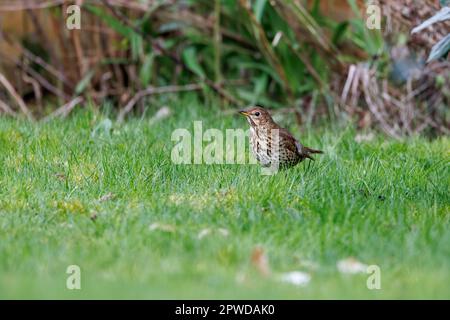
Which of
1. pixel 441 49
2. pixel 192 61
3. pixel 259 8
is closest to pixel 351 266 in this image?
pixel 441 49

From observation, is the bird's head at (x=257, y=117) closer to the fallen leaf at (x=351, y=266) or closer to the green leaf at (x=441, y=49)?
the green leaf at (x=441, y=49)

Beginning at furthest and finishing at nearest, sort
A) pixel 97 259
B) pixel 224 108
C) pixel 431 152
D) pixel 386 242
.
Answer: pixel 224 108 → pixel 431 152 → pixel 386 242 → pixel 97 259

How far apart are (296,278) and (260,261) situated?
224 mm

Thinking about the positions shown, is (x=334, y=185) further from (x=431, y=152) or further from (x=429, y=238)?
(x=431, y=152)

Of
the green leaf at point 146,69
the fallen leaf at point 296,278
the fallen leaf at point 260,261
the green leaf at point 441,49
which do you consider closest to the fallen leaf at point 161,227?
the fallen leaf at point 260,261

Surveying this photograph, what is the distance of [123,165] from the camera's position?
5535 mm

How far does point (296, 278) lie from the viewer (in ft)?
12.8

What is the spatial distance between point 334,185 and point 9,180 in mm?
1961

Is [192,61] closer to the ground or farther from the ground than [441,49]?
farther from the ground

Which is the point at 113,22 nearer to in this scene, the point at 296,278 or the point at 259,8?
the point at 259,8

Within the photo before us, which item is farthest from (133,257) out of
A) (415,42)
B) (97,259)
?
(415,42)

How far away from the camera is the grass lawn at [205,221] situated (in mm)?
3842

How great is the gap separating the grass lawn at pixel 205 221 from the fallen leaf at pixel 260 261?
0.08 feet

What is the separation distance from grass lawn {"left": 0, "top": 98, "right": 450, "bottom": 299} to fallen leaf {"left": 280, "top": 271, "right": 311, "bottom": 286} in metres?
0.03
